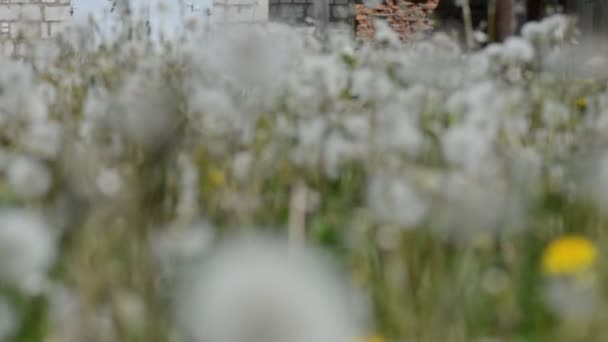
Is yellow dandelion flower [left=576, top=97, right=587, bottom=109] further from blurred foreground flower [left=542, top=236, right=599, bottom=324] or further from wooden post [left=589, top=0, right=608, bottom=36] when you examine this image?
wooden post [left=589, top=0, right=608, bottom=36]

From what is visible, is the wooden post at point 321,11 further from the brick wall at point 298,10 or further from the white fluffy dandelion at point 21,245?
the white fluffy dandelion at point 21,245

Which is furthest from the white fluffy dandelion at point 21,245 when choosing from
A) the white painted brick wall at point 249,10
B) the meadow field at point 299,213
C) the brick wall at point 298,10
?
the brick wall at point 298,10

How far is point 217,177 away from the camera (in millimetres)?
2221

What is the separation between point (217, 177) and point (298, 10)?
10631 mm

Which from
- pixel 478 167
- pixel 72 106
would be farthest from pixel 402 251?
pixel 72 106

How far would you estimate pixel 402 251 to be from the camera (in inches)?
70.1

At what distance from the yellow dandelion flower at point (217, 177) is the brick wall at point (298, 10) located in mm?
10487

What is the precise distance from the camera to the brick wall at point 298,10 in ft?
41.5

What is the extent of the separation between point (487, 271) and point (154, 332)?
78 cm

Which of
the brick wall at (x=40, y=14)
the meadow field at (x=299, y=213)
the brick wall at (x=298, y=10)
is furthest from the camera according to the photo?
the brick wall at (x=298, y=10)

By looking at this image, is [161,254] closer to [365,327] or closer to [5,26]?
[365,327]

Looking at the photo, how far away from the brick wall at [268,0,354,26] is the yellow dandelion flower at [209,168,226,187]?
10487 mm

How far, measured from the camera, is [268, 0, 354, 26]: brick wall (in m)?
12.6

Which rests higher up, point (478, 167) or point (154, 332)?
point (478, 167)
